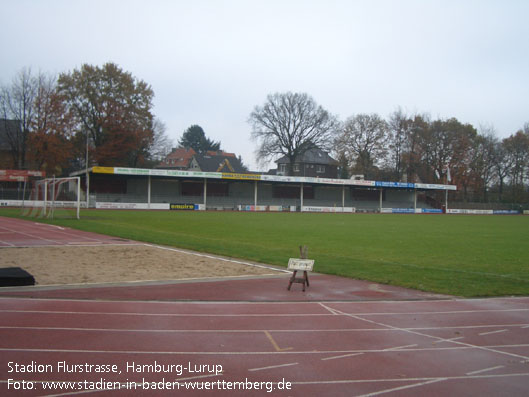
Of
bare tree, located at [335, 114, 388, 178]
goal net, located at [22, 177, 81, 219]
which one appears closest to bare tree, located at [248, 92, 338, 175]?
bare tree, located at [335, 114, 388, 178]

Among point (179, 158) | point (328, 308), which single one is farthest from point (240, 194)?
point (328, 308)

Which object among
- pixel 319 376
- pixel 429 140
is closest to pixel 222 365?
pixel 319 376

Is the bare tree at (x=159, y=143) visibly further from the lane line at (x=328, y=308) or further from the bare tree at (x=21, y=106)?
the lane line at (x=328, y=308)

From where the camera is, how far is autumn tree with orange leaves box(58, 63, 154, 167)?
58.4 m

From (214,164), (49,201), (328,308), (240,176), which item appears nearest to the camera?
(328,308)

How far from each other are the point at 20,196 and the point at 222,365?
55.3 m

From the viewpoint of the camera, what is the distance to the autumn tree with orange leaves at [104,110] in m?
58.4

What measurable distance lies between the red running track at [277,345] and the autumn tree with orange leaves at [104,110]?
5497 centimetres

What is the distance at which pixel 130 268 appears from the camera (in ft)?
39.7

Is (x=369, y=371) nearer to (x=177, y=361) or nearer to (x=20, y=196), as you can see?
(x=177, y=361)

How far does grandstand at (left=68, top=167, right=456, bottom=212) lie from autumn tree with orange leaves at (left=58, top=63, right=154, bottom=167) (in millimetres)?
3954

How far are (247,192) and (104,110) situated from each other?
79.8 feet

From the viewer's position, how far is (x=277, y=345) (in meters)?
5.85

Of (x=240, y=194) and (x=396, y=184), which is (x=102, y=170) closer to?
(x=240, y=194)
